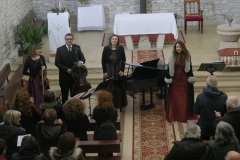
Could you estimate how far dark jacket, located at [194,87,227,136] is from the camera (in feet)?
22.5

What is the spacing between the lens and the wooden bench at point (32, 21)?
41.7 feet

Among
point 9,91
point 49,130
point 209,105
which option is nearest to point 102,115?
point 49,130

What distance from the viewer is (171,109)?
28.6 feet

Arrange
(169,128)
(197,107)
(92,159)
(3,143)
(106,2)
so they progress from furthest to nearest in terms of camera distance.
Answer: (106,2)
(169,128)
(197,107)
(92,159)
(3,143)

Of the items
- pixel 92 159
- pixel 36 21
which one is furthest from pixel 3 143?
pixel 36 21

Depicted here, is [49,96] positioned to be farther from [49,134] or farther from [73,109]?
[49,134]

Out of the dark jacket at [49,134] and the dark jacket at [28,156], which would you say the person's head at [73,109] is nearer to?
the dark jacket at [49,134]

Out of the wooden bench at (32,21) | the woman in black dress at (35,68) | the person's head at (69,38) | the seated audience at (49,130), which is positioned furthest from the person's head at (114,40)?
the wooden bench at (32,21)

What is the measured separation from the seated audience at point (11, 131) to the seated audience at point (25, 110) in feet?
1.94

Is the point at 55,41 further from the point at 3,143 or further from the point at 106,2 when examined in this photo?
the point at 3,143

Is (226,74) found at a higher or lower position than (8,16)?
lower

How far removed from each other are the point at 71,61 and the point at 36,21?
5616mm

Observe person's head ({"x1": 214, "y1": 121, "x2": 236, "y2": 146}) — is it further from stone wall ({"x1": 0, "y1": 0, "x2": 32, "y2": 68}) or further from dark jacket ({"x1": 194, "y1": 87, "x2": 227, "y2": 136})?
stone wall ({"x1": 0, "y1": 0, "x2": 32, "y2": 68})

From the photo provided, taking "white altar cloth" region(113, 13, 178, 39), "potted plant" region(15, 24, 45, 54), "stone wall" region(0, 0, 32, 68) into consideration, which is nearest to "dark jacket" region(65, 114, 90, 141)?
"stone wall" region(0, 0, 32, 68)
